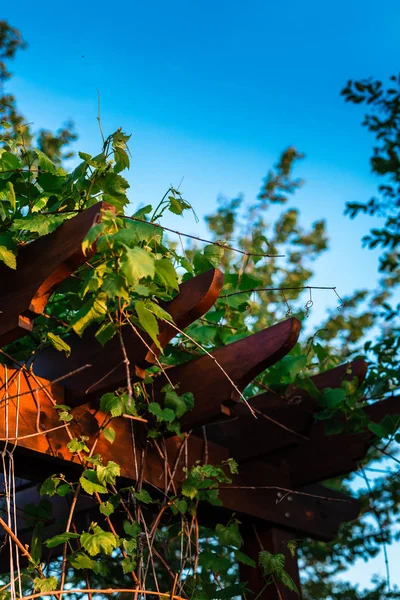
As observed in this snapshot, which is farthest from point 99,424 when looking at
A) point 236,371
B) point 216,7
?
point 216,7

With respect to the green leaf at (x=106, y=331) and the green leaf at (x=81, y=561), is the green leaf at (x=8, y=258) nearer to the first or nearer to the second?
the green leaf at (x=106, y=331)

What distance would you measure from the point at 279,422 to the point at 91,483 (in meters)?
0.99

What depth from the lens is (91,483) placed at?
7.01 ft

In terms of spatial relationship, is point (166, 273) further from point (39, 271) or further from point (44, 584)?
point (44, 584)

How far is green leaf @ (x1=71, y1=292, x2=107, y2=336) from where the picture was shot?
1.79m

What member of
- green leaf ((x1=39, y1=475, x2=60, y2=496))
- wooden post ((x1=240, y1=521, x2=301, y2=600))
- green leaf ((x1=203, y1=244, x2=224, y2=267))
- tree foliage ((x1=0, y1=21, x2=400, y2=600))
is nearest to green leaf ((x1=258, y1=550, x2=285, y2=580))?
tree foliage ((x1=0, y1=21, x2=400, y2=600))

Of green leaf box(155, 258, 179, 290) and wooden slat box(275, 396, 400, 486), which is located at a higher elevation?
wooden slat box(275, 396, 400, 486)

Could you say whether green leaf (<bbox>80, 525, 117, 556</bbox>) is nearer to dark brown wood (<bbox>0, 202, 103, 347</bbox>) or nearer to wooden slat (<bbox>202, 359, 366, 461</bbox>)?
dark brown wood (<bbox>0, 202, 103, 347</bbox>)

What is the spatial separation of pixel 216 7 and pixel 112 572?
4.57 m

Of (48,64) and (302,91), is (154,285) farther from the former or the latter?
(302,91)

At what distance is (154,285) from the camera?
188cm

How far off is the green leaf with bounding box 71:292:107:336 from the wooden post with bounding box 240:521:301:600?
5.07 feet

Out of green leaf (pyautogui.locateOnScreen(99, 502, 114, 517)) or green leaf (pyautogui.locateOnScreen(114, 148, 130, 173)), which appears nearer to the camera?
green leaf (pyautogui.locateOnScreen(114, 148, 130, 173))

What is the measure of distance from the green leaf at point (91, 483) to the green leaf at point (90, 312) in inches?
21.6
